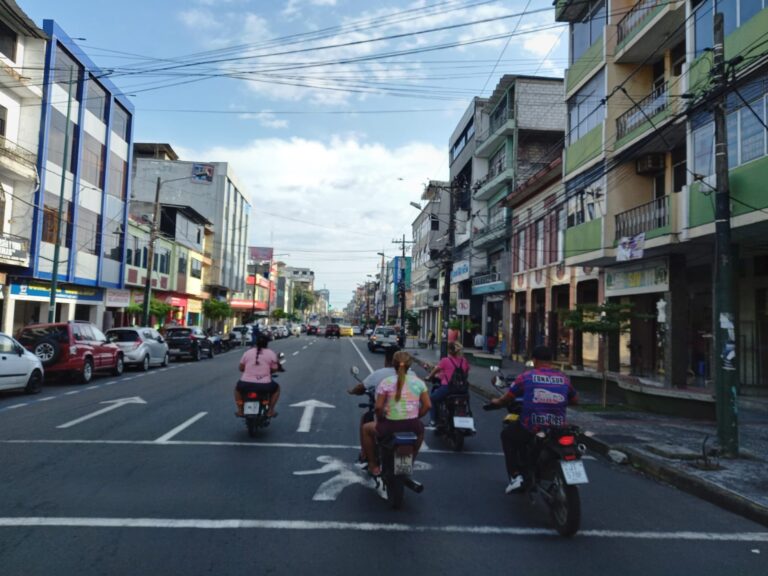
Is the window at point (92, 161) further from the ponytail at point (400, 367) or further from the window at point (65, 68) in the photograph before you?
the ponytail at point (400, 367)

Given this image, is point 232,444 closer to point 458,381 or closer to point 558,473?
point 458,381

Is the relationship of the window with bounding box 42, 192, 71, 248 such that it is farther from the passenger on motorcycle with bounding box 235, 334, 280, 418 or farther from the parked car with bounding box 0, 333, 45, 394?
the passenger on motorcycle with bounding box 235, 334, 280, 418

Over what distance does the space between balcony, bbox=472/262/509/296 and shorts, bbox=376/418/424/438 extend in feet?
94.4

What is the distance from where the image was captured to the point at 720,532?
224 inches

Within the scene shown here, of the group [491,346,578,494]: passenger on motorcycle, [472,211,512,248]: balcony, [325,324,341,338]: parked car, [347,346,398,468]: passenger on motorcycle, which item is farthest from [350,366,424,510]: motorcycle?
[325,324,341,338]: parked car

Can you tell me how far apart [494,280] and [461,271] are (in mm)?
7974

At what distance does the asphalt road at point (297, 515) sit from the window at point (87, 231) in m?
23.9

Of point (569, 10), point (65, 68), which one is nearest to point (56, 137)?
point (65, 68)

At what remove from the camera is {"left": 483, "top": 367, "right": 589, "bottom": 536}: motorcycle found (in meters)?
5.21

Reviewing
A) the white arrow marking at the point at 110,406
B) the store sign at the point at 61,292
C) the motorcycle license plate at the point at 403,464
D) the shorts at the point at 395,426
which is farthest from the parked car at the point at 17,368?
the store sign at the point at 61,292

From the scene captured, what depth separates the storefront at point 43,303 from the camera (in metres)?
25.9

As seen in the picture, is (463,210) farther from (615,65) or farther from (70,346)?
(70,346)

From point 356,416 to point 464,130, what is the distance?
3857 centimetres

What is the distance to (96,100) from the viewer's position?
32719 mm
